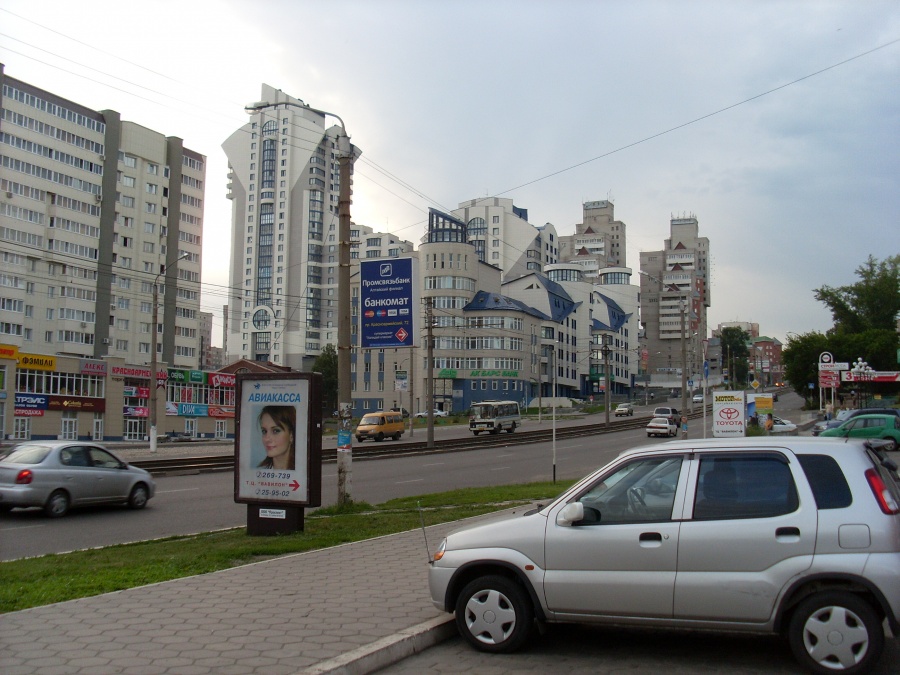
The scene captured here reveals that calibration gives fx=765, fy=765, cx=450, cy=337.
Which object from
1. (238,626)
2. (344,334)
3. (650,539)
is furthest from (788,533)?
(344,334)

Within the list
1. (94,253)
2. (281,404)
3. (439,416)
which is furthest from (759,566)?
(94,253)

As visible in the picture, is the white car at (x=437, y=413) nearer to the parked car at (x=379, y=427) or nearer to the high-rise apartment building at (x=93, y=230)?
the high-rise apartment building at (x=93, y=230)

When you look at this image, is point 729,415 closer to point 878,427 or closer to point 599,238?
point 878,427

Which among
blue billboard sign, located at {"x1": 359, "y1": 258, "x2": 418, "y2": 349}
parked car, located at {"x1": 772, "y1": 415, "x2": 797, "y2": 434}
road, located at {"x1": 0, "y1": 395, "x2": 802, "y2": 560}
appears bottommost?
road, located at {"x1": 0, "y1": 395, "x2": 802, "y2": 560}

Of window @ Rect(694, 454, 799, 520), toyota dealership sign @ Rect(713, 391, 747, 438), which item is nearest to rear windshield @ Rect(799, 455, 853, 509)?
window @ Rect(694, 454, 799, 520)

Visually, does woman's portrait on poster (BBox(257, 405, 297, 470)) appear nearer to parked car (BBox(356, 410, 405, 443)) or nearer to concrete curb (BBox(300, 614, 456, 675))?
concrete curb (BBox(300, 614, 456, 675))

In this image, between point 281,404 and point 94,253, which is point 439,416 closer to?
point 94,253

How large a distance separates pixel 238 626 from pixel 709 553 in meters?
3.69

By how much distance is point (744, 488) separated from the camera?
18.3ft

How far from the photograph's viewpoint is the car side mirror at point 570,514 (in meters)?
5.76

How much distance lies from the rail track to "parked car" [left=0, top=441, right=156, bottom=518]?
964cm

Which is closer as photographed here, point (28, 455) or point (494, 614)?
point (494, 614)

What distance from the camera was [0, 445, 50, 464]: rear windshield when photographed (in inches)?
583

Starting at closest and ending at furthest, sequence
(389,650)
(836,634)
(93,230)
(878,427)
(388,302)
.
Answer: (836,634) < (389,650) < (388,302) < (878,427) < (93,230)
